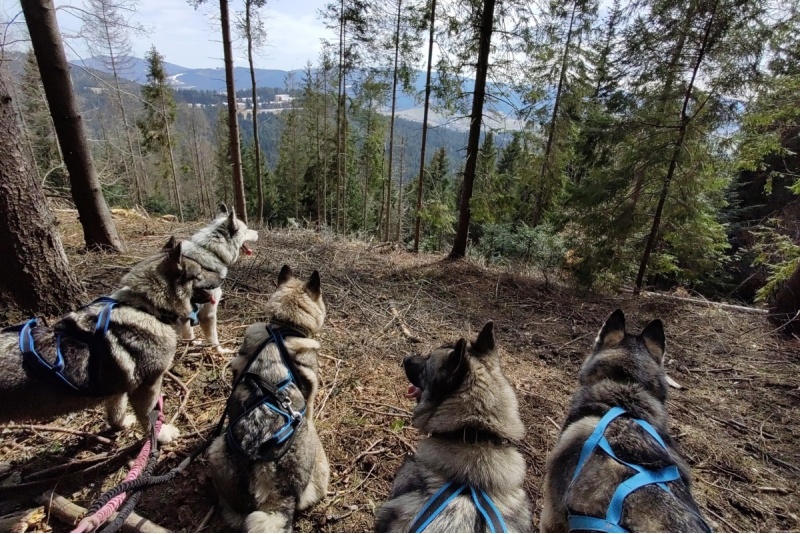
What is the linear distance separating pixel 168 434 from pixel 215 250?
8.43 ft

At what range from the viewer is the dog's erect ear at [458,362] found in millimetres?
2375

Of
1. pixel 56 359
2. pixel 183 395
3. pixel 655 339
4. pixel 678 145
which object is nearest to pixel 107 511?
pixel 56 359

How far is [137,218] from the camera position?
11.3 metres

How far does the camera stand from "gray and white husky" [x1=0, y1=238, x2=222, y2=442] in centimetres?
247

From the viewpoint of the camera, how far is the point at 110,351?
281 cm

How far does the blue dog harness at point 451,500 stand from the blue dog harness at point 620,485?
1.89 ft

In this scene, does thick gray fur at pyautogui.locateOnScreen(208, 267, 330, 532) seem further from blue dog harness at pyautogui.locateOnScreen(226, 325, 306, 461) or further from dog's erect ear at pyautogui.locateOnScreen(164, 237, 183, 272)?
dog's erect ear at pyautogui.locateOnScreen(164, 237, 183, 272)

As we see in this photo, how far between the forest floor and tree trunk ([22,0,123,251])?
23.1 inches

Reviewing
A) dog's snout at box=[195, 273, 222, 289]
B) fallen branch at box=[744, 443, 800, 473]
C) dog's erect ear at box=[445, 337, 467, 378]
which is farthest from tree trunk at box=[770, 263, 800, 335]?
dog's snout at box=[195, 273, 222, 289]

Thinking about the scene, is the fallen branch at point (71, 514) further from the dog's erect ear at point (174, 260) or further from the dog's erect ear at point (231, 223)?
the dog's erect ear at point (231, 223)

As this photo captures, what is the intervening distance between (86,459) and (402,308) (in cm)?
497

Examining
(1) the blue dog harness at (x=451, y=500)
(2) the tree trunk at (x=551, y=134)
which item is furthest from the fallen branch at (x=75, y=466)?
(2) the tree trunk at (x=551, y=134)

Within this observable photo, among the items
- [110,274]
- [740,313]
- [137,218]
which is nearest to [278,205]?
[137,218]

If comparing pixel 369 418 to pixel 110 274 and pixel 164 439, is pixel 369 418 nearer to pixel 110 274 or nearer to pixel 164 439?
pixel 164 439
